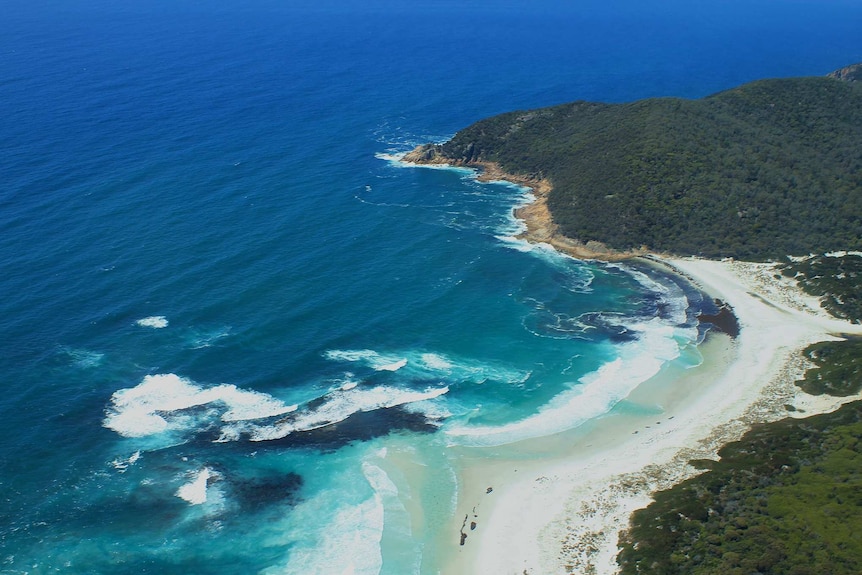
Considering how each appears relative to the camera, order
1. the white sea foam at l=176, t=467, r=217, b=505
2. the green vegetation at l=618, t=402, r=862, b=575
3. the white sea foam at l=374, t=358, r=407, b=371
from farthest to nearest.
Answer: the white sea foam at l=374, t=358, r=407, b=371 → the white sea foam at l=176, t=467, r=217, b=505 → the green vegetation at l=618, t=402, r=862, b=575

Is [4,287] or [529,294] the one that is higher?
[4,287]

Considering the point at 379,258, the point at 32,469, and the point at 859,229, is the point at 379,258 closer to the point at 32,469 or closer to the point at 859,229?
the point at 32,469

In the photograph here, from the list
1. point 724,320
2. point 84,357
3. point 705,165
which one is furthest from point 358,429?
point 705,165

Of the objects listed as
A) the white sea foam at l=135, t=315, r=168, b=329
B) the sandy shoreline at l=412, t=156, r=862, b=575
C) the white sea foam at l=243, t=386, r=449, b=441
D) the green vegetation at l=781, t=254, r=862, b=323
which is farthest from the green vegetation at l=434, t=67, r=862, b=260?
the white sea foam at l=135, t=315, r=168, b=329

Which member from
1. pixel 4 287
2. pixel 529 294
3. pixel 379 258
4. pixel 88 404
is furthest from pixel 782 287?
pixel 4 287

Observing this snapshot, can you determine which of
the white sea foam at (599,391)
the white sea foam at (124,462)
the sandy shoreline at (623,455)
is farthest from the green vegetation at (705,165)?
the white sea foam at (124,462)

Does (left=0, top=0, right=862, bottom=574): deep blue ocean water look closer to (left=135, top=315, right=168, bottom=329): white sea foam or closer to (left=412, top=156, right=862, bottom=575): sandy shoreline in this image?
(left=135, top=315, right=168, bottom=329): white sea foam
